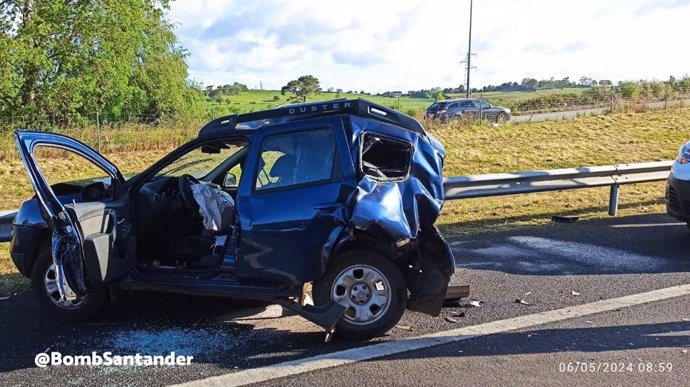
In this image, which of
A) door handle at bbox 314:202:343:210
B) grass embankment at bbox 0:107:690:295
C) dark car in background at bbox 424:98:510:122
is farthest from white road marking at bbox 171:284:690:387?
dark car in background at bbox 424:98:510:122

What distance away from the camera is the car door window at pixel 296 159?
16.4 feet

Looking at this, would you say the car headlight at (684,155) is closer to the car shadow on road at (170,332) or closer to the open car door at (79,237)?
the car shadow on road at (170,332)

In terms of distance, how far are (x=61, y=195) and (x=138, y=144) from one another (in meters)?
15.6

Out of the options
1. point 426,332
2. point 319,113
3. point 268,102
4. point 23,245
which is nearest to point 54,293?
point 23,245

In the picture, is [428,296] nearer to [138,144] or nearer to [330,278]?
[330,278]

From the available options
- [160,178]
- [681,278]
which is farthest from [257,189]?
[681,278]

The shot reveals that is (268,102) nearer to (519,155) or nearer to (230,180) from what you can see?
(519,155)

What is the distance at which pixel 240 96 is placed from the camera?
50.7 metres

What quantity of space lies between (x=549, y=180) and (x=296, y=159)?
5954mm

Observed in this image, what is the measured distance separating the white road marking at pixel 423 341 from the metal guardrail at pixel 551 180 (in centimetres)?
361

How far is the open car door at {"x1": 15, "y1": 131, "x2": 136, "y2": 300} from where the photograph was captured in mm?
4824

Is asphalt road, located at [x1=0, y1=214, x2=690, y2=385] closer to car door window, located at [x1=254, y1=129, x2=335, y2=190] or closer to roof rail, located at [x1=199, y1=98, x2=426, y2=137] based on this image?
car door window, located at [x1=254, y1=129, x2=335, y2=190]

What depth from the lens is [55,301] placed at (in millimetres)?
5289

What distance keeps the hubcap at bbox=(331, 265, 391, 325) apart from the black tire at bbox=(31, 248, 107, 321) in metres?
2.00
